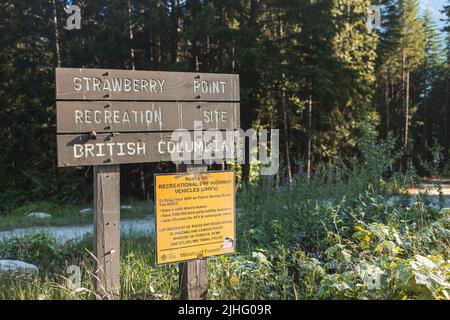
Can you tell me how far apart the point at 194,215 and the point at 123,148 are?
0.75 m

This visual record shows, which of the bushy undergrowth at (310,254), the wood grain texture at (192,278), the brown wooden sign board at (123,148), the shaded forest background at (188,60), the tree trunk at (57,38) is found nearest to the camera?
the brown wooden sign board at (123,148)

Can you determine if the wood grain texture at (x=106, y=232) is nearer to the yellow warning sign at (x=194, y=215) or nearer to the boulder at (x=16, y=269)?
the yellow warning sign at (x=194, y=215)

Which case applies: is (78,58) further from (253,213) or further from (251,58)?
(253,213)

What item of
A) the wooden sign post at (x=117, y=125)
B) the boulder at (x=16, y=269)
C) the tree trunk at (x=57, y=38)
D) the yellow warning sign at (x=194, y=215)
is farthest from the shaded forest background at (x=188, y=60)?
the yellow warning sign at (x=194, y=215)

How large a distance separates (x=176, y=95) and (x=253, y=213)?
10.7ft

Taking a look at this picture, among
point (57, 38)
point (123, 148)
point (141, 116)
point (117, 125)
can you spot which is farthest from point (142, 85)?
point (57, 38)

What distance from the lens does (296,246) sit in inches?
207

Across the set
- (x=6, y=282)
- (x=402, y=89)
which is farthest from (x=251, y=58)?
(x=402, y=89)

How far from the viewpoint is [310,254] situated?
4977 millimetres

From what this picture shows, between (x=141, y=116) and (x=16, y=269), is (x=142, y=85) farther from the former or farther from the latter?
(x=16, y=269)

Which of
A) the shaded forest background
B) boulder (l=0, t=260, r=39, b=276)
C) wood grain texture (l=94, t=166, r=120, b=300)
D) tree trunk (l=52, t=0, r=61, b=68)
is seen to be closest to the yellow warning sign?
wood grain texture (l=94, t=166, r=120, b=300)

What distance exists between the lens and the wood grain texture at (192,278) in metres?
3.76

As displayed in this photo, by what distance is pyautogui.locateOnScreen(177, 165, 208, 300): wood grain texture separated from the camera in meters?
3.76

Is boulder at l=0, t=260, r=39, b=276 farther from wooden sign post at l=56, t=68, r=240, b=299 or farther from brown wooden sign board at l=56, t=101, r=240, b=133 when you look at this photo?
brown wooden sign board at l=56, t=101, r=240, b=133
